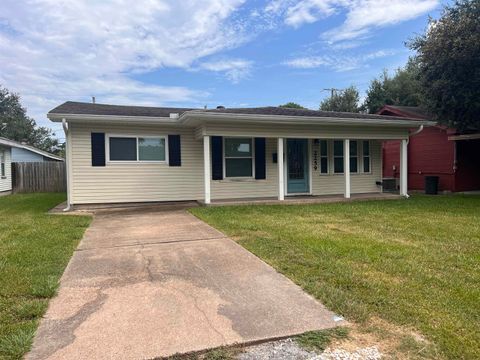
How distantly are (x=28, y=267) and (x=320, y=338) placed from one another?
3.60 m

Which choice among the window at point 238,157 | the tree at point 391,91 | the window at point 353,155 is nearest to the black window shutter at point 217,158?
the window at point 238,157

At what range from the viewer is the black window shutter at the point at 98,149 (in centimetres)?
1068

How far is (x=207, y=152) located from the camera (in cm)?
1060

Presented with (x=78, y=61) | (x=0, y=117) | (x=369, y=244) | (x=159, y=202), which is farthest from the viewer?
(x=0, y=117)

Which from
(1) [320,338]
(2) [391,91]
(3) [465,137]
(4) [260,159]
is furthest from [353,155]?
(2) [391,91]

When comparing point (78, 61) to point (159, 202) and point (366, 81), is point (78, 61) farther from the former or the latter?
point (366, 81)

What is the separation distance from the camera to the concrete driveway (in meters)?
2.73

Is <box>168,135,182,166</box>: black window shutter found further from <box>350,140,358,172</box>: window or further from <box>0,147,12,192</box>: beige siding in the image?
<box>0,147,12,192</box>: beige siding

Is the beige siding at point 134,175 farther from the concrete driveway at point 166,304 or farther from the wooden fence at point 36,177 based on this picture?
the wooden fence at point 36,177

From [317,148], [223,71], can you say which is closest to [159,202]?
[317,148]

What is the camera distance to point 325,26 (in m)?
16.1

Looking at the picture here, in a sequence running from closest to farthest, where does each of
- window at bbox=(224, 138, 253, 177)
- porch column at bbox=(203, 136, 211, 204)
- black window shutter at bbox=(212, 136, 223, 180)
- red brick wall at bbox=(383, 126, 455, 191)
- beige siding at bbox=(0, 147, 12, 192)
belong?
1. porch column at bbox=(203, 136, 211, 204)
2. black window shutter at bbox=(212, 136, 223, 180)
3. window at bbox=(224, 138, 253, 177)
4. red brick wall at bbox=(383, 126, 455, 191)
5. beige siding at bbox=(0, 147, 12, 192)

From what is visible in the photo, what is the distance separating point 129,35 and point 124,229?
367 inches

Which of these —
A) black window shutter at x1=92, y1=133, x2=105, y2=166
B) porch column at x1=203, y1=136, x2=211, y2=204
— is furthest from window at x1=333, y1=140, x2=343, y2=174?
black window shutter at x1=92, y1=133, x2=105, y2=166
